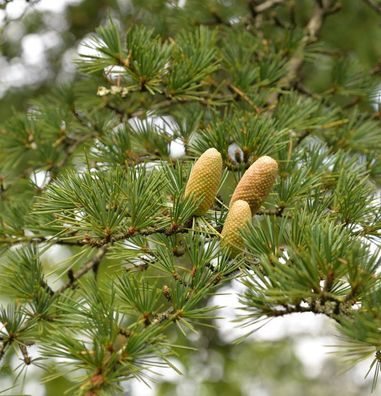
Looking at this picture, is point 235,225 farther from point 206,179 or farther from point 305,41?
point 305,41

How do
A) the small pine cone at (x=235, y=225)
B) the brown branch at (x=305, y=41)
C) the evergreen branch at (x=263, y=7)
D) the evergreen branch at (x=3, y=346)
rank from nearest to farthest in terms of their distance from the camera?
the small pine cone at (x=235, y=225) < the evergreen branch at (x=3, y=346) < the brown branch at (x=305, y=41) < the evergreen branch at (x=263, y=7)

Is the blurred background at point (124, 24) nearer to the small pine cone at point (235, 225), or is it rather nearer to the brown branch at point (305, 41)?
the brown branch at point (305, 41)

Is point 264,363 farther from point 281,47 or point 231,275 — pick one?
point 231,275

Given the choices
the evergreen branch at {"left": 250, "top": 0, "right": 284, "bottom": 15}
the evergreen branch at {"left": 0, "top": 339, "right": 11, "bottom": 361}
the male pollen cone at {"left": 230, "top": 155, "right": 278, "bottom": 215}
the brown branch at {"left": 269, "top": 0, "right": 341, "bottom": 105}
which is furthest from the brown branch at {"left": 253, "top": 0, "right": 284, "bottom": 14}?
the evergreen branch at {"left": 0, "top": 339, "right": 11, "bottom": 361}

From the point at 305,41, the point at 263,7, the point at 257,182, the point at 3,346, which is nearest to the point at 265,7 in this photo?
the point at 263,7

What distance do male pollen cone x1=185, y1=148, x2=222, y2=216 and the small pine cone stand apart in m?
0.04

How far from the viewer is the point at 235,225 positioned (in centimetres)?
80

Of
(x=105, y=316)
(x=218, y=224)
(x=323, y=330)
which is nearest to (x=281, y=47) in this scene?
(x=218, y=224)

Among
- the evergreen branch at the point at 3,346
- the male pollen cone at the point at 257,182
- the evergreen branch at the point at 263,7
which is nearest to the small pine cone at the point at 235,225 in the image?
the male pollen cone at the point at 257,182

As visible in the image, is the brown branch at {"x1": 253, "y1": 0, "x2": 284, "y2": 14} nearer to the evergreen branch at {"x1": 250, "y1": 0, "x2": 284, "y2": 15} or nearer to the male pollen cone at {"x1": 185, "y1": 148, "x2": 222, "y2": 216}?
the evergreen branch at {"x1": 250, "y1": 0, "x2": 284, "y2": 15}

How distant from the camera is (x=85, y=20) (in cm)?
235

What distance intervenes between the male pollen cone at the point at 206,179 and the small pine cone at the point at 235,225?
4 centimetres

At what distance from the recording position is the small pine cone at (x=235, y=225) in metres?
0.80

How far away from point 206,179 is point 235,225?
0.23ft
